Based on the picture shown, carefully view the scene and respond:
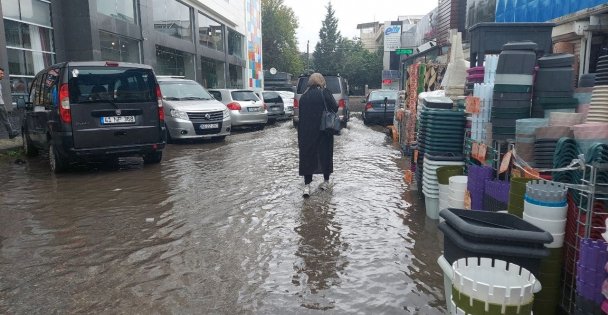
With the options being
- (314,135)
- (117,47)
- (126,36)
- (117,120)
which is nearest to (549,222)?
(314,135)

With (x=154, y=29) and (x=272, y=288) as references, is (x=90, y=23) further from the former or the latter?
A: (x=272, y=288)

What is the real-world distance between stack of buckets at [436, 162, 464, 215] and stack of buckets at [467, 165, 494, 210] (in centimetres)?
57

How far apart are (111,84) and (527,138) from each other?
22.5 feet

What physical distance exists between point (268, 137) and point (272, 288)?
37.0 ft

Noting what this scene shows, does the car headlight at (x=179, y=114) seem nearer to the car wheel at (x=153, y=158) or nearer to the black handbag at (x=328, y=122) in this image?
the car wheel at (x=153, y=158)

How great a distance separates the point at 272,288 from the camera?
3.50 meters

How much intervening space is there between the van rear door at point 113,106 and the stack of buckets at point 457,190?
5824mm

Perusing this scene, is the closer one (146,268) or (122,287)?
(122,287)

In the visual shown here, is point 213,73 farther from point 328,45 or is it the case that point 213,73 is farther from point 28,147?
point 328,45

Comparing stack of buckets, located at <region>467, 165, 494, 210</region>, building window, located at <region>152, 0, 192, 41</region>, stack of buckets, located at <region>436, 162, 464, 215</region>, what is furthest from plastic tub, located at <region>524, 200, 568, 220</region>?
building window, located at <region>152, 0, 192, 41</region>

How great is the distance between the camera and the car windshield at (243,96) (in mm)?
16594

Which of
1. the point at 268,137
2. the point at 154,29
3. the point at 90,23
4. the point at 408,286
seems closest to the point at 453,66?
the point at 408,286

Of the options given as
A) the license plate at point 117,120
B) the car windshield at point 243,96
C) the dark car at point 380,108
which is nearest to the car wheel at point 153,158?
the license plate at point 117,120

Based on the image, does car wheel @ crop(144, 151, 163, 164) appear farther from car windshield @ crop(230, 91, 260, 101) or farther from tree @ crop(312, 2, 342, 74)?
tree @ crop(312, 2, 342, 74)
